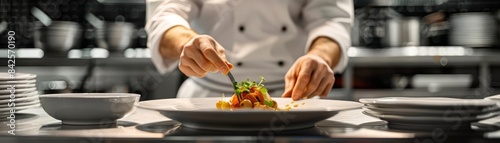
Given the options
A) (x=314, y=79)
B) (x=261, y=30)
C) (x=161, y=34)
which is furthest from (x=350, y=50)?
(x=314, y=79)

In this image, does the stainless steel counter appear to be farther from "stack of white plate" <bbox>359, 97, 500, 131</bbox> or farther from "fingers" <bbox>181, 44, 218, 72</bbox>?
"fingers" <bbox>181, 44, 218, 72</bbox>

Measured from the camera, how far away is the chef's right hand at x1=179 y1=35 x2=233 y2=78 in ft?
3.10

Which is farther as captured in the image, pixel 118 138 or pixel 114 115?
pixel 114 115

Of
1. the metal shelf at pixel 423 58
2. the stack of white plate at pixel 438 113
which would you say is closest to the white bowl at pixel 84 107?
→ the stack of white plate at pixel 438 113

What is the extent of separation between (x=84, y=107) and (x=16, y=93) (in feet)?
0.78

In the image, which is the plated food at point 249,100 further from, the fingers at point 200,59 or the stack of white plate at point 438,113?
the stack of white plate at point 438,113

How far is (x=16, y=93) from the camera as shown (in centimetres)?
104

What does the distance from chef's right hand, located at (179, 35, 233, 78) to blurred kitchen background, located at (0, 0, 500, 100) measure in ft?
7.95

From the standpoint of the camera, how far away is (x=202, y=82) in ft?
6.04

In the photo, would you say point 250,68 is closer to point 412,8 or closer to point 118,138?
point 118,138

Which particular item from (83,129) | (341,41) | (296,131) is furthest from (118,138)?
(341,41)

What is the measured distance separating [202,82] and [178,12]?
11.9 inches

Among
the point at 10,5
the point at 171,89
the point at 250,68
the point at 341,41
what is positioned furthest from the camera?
the point at 10,5

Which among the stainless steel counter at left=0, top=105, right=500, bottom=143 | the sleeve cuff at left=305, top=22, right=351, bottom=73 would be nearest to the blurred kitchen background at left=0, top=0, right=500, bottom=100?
the sleeve cuff at left=305, top=22, right=351, bottom=73
